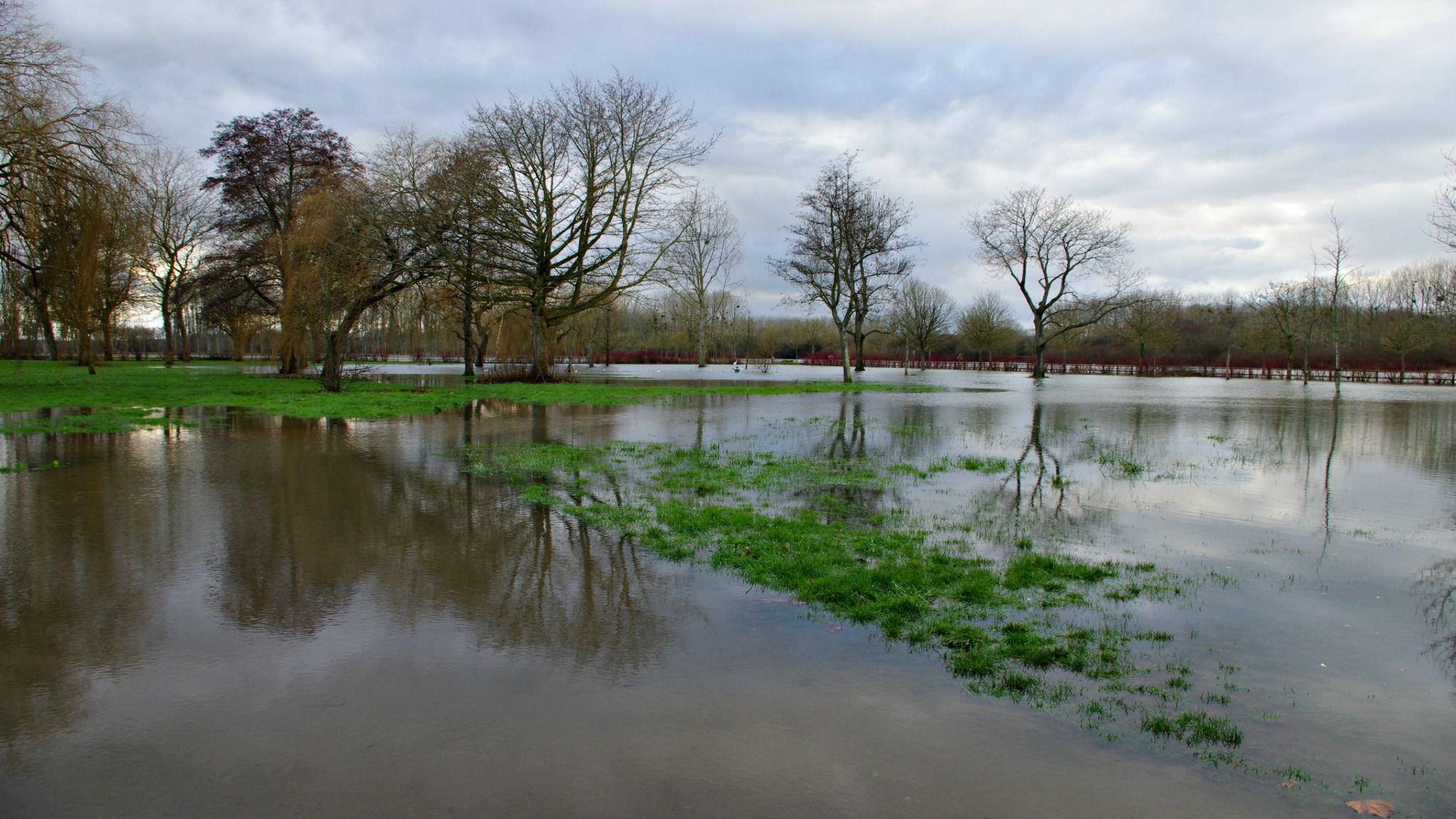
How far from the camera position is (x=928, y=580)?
17.4 feet

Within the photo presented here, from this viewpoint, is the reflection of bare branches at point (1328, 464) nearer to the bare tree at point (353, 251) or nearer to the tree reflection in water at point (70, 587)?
the tree reflection in water at point (70, 587)

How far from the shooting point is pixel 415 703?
3562 mm

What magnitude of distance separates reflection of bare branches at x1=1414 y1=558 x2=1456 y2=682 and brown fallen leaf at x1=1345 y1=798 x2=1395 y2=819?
5.66 ft

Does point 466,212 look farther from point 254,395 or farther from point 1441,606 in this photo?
point 1441,606

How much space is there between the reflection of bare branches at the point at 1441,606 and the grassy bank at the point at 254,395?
641 inches

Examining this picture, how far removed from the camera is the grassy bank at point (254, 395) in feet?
50.3

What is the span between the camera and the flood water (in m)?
2.93

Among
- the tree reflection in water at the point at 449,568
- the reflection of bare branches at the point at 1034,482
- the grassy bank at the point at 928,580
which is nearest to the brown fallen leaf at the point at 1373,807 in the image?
the grassy bank at the point at 928,580

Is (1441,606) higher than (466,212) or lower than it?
lower

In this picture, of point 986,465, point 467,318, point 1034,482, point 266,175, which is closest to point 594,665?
point 1034,482

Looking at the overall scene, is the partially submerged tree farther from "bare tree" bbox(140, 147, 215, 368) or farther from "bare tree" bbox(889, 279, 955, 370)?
"bare tree" bbox(889, 279, 955, 370)

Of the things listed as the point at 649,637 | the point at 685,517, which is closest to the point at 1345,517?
the point at 685,517

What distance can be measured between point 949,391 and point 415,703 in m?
29.2

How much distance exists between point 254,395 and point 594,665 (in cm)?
2126
